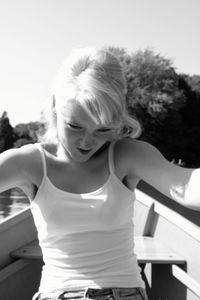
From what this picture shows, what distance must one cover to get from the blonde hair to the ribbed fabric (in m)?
0.19

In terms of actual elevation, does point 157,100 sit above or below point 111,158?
below

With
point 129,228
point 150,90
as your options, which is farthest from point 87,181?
point 150,90

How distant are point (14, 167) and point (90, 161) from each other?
234 mm

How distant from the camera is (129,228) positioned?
1.33 metres

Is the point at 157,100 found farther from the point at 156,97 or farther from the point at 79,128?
the point at 79,128

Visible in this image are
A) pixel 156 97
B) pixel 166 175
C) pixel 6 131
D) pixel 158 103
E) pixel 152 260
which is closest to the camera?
pixel 166 175

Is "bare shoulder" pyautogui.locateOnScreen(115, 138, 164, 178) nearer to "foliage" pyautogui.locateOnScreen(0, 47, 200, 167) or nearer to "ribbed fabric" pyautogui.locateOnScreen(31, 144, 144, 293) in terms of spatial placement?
"ribbed fabric" pyautogui.locateOnScreen(31, 144, 144, 293)

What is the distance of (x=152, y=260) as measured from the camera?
3.01 meters

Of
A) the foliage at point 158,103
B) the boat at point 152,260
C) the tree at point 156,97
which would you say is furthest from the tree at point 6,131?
the boat at point 152,260

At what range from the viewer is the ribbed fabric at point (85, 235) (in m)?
1.27

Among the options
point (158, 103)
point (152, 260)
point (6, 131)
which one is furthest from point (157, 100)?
point (152, 260)

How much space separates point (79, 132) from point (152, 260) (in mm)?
1904

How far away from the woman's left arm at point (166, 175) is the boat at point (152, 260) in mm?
1707

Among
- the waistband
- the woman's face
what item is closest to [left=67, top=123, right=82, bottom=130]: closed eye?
the woman's face
